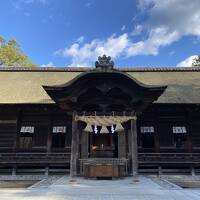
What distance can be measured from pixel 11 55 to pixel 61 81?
55.2 ft

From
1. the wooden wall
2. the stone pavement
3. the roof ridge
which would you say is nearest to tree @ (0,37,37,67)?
the roof ridge

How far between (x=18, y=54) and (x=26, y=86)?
1740 centimetres

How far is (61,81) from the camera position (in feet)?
64.8

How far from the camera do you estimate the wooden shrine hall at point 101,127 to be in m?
12.2

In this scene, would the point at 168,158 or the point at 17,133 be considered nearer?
the point at 168,158

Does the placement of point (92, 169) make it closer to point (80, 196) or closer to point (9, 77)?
point (80, 196)

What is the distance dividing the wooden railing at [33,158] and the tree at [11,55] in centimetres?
2087

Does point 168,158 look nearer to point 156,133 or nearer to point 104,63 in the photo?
point 156,133

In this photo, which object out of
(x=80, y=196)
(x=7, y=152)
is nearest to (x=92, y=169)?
(x=80, y=196)

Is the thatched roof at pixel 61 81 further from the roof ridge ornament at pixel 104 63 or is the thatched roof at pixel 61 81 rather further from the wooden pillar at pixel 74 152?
the roof ridge ornament at pixel 104 63

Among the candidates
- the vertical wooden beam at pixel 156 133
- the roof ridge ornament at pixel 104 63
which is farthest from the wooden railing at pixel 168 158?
the roof ridge ornament at pixel 104 63

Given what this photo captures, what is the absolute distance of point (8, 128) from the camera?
52.9 feet

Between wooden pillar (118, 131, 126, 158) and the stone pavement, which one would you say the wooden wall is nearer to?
wooden pillar (118, 131, 126, 158)

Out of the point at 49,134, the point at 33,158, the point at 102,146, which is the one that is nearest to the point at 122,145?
the point at 102,146
